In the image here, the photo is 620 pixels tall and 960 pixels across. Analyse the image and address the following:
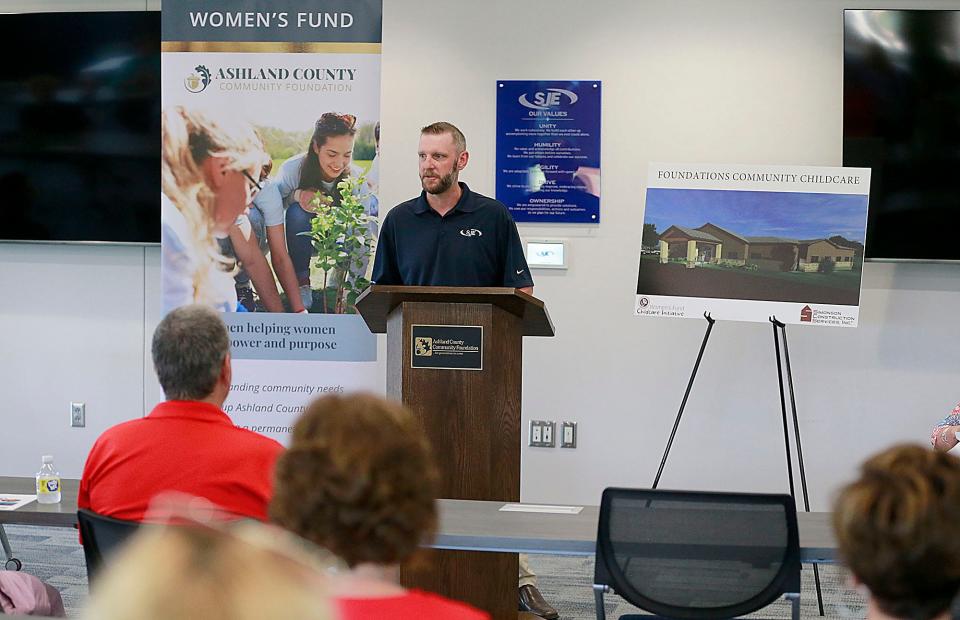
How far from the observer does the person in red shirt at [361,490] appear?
1418 mm

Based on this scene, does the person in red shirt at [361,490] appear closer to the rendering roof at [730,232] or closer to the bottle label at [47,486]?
the bottle label at [47,486]

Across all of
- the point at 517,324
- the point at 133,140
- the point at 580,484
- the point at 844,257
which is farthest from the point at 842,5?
the point at 133,140

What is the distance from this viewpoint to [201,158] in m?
5.32

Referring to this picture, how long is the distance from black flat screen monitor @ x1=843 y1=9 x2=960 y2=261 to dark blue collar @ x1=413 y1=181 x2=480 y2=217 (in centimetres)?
221

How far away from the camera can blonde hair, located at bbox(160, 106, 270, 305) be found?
17.5ft

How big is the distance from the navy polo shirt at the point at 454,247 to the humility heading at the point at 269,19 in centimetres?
134

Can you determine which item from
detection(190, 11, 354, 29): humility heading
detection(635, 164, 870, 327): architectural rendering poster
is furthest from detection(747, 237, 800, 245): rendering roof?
detection(190, 11, 354, 29): humility heading

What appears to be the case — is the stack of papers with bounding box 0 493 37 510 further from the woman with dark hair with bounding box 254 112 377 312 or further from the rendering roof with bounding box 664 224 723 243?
the rendering roof with bounding box 664 224 723 243

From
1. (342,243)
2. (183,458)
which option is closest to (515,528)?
(183,458)

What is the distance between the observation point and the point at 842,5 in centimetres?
565

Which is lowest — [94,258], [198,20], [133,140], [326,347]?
[326,347]

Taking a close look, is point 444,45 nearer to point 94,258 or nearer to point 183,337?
point 94,258

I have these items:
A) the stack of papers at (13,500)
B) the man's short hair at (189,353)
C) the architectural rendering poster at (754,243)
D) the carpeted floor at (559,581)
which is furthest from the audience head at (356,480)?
the architectural rendering poster at (754,243)

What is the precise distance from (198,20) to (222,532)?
4976 mm
